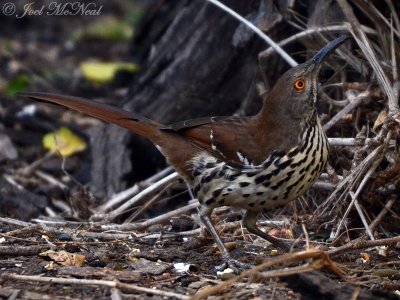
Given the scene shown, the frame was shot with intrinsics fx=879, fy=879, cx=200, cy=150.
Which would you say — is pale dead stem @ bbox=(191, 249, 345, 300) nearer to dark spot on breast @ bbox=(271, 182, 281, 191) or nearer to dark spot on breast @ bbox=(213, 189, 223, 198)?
dark spot on breast @ bbox=(271, 182, 281, 191)

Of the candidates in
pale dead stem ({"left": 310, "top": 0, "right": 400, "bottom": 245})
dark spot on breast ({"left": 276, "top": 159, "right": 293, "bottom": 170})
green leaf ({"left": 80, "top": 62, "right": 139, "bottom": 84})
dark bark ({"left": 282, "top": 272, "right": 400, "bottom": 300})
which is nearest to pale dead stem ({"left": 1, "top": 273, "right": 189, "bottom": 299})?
dark bark ({"left": 282, "top": 272, "right": 400, "bottom": 300})

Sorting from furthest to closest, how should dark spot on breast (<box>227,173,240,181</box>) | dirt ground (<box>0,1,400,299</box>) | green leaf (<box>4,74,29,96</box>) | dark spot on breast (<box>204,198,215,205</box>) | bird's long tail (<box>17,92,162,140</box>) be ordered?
green leaf (<box>4,74,29,96</box>) < bird's long tail (<box>17,92,162,140</box>) < dark spot on breast (<box>204,198,215,205</box>) < dark spot on breast (<box>227,173,240,181</box>) < dirt ground (<box>0,1,400,299</box>)

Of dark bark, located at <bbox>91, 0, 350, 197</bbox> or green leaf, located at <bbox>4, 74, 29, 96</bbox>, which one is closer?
dark bark, located at <bbox>91, 0, 350, 197</bbox>

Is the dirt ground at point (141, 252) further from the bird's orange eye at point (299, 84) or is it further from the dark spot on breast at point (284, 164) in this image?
the bird's orange eye at point (299, 84)

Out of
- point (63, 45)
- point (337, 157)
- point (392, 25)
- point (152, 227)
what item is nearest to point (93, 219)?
point (152, 227)

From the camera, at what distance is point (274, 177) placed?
4340mm

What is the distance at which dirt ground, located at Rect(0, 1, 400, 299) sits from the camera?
377 cm

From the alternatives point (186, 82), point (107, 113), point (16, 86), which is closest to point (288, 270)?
point (107, 113)

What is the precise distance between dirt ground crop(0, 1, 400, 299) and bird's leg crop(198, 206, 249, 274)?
8 cm

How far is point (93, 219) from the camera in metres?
5.45

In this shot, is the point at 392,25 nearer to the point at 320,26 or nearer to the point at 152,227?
the point at 320,26

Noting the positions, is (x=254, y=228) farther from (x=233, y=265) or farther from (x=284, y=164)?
(x=284, y=164)

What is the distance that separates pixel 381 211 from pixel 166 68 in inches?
89.5

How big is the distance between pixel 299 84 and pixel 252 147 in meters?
0.42
